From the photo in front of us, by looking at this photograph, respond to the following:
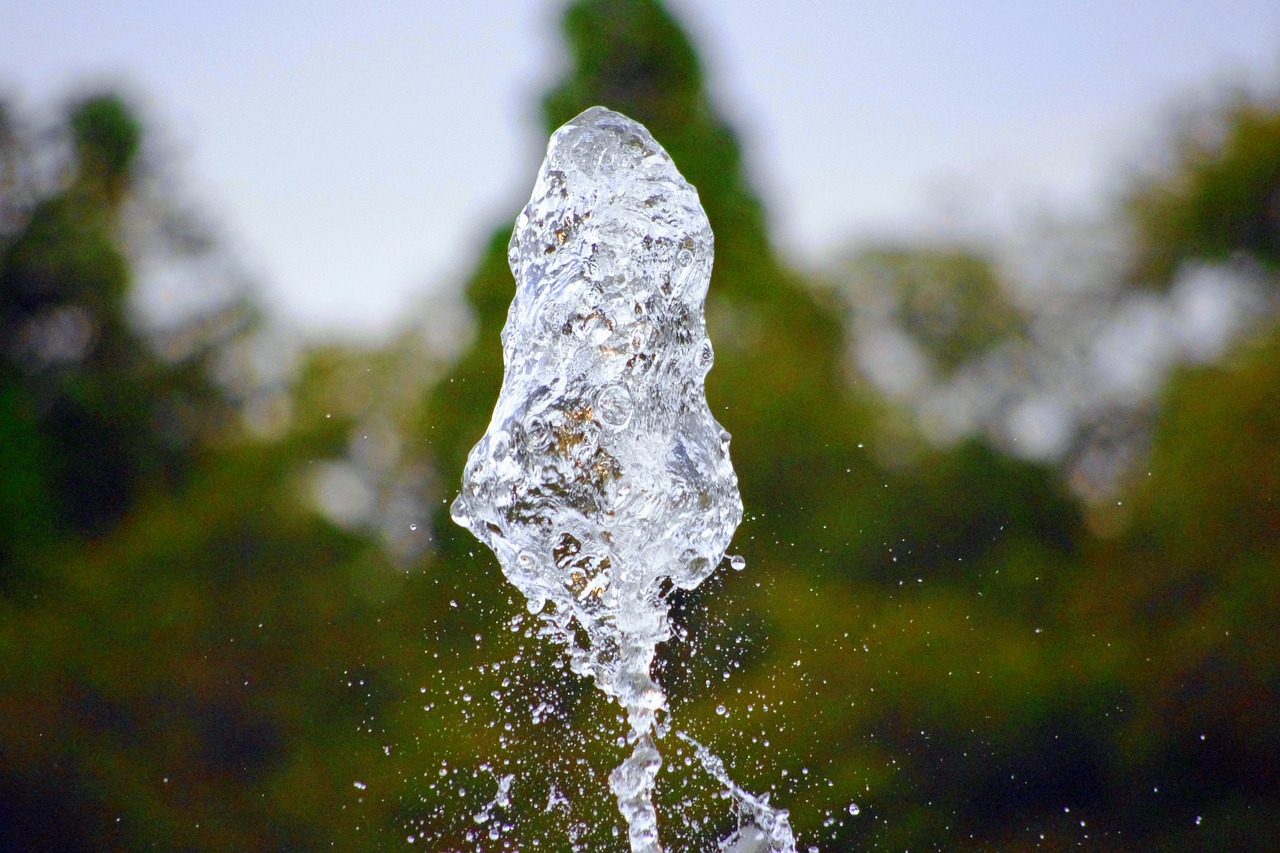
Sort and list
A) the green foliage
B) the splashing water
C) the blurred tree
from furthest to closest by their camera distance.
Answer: the blurred tree
the green foliage
the splashing water

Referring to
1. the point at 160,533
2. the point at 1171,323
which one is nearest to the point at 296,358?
the point at 160,533

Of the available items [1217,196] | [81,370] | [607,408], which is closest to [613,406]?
[607,408]

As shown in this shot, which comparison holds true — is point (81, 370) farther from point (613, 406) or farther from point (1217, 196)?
point (1217, 196)

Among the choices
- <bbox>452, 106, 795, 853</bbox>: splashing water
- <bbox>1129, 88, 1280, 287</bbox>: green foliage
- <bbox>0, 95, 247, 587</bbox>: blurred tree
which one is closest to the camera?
<bbox>452, 106, 795, 853</bbox>: splashing water

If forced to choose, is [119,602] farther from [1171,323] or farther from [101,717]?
[1171,323]

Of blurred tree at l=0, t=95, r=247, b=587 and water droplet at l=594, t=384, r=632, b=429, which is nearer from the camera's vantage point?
water droplet at l=594, t=384, r=632, b=429

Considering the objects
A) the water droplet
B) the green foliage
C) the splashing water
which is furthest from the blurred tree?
the green foliage

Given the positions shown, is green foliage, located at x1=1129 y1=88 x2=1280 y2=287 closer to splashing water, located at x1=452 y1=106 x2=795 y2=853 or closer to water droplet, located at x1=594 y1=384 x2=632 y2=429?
splashing water, located at x1=452 y1=106 x2=795 y2=853

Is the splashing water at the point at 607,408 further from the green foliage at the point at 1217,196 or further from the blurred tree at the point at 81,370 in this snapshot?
the green foliage at the point at 1217,196
